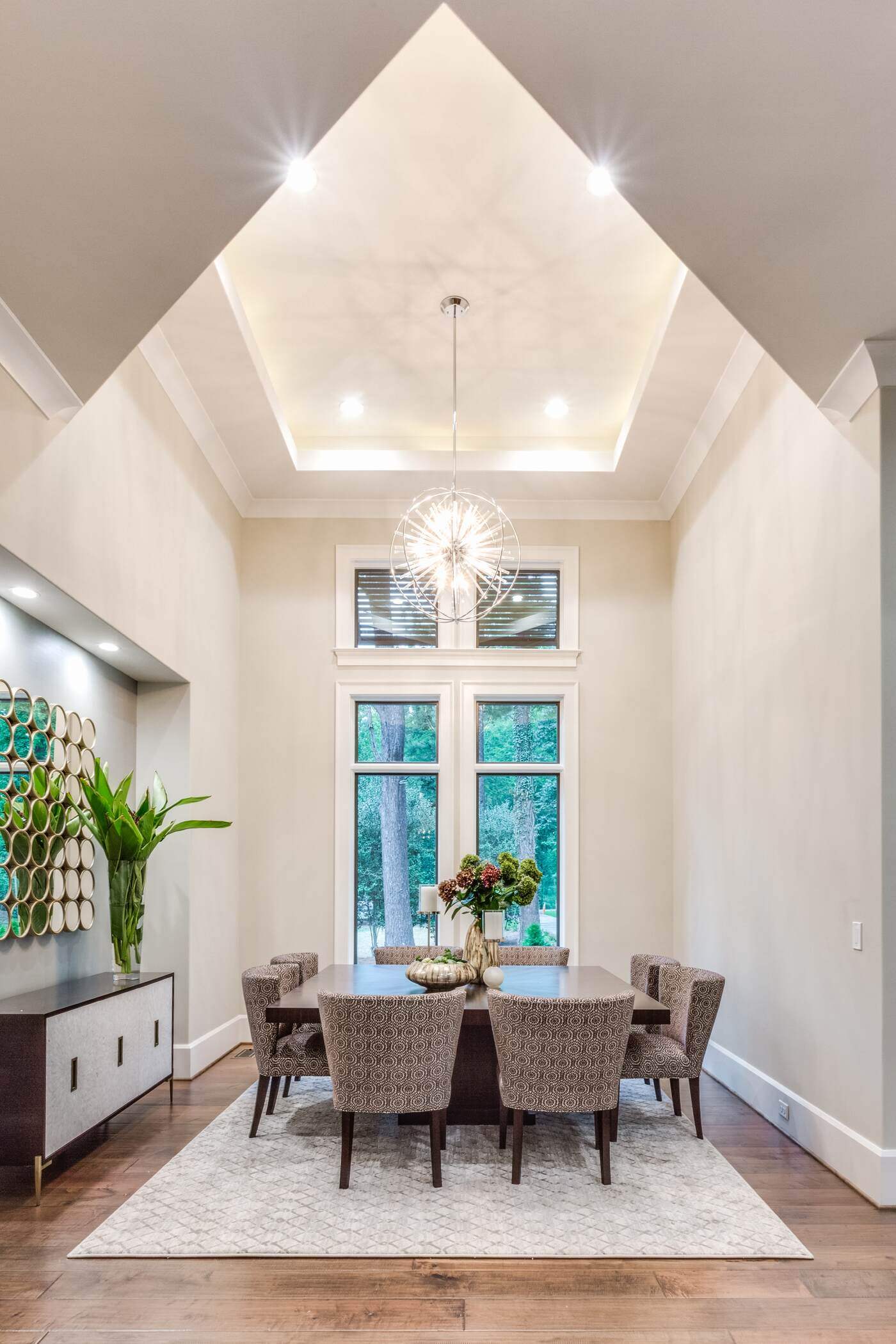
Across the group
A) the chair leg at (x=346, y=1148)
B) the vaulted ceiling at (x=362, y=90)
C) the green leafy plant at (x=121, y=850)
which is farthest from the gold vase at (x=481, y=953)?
the vaulted ceiling at (x=362, y=90)

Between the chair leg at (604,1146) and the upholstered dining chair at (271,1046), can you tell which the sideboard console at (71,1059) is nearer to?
the upholstered dining chair at (271,1046)

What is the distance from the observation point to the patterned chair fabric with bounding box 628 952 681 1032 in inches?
191

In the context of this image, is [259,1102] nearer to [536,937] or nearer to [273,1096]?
[273,1096]

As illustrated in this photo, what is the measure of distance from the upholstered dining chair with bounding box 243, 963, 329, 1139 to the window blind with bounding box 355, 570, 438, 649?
3.10 meters

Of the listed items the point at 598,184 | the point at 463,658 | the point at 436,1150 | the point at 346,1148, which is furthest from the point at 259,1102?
the point at 598,184

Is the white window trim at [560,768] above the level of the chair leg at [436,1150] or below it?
above

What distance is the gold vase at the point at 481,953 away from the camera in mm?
4836

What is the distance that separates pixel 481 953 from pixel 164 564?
8.38 feet

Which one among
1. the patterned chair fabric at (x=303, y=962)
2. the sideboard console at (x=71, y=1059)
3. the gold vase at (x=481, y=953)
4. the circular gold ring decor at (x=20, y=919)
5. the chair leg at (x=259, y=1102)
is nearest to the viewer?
the sideboard console at (x=71, y=1059)

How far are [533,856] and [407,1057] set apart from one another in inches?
132

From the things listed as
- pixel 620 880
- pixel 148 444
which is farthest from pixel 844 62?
pixel 620 880

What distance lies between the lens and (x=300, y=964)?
5.16 metres

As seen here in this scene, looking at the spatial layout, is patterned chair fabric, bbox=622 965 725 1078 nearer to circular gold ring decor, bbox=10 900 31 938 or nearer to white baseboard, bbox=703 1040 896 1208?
white baseboard, bbox=703 1040 896 1208

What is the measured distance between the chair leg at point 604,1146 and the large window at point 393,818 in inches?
125
